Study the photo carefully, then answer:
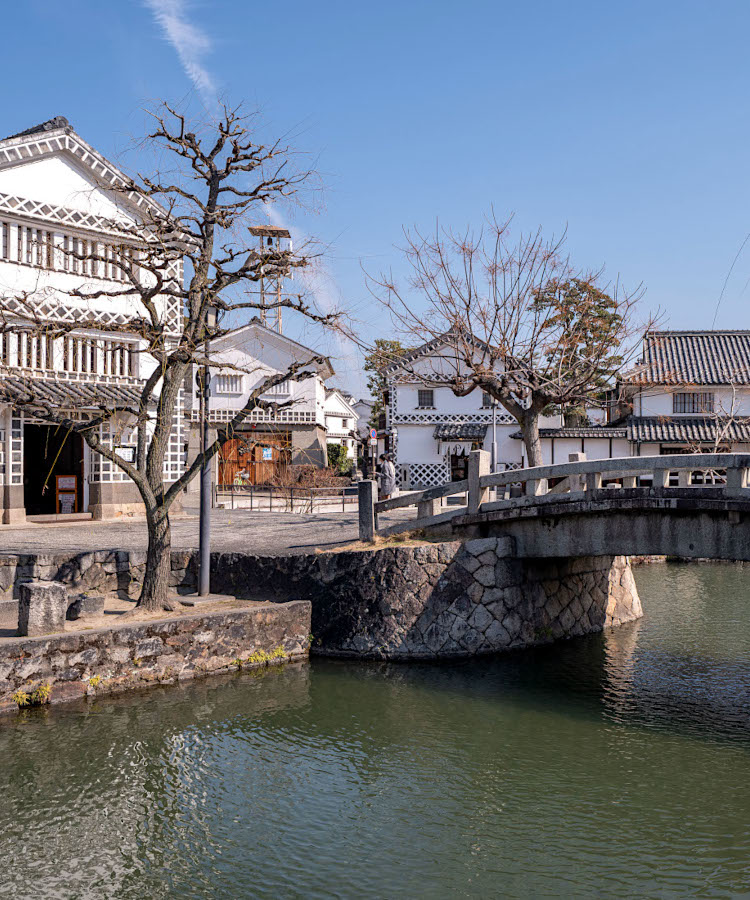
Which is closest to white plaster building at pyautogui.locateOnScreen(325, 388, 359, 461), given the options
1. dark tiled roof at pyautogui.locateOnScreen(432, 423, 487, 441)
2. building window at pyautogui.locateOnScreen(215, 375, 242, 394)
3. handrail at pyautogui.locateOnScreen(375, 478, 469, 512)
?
building window at pyautogui.locateOnScreen(215, 375, 242, 394)

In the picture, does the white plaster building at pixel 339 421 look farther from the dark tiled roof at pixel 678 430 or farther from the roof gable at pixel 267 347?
the dark tiled roof at pixel 678 430

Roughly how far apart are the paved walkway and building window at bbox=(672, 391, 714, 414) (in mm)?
17531

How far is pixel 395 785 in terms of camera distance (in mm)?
9680

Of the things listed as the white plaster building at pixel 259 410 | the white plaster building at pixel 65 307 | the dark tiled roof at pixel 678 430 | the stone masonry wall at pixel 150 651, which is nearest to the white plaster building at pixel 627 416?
the dark tiled roof at pixel 678 430

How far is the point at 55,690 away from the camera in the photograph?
1184 centimetres

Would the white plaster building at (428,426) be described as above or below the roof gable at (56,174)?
below

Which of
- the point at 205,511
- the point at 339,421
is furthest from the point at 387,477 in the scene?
the point at 339,421

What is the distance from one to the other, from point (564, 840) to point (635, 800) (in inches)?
53.8

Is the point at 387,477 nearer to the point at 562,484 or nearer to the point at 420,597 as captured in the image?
the point at 562,484

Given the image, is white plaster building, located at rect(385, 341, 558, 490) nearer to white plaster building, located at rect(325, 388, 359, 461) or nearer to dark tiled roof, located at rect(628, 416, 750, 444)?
dark tiled roof, located at rect(628, 416, 750, 444)

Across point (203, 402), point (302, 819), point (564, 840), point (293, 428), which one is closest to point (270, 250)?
point (203, 402)

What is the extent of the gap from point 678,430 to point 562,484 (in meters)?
21.9

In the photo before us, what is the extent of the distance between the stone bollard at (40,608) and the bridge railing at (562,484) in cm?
597

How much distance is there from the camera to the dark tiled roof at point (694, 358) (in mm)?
35781
